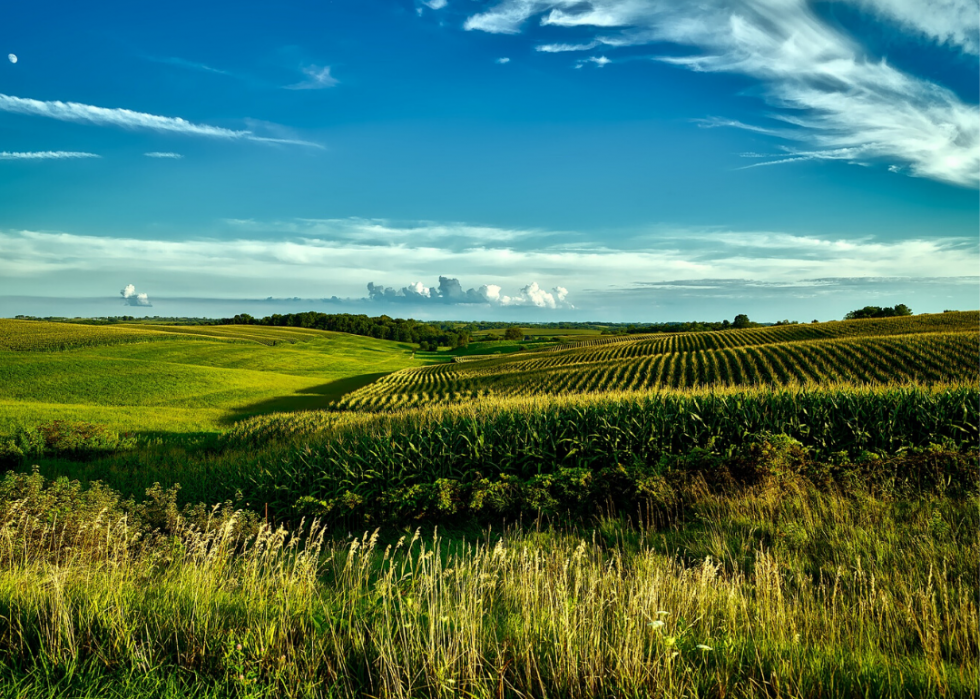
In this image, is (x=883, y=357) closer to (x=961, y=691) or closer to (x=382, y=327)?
(x=961, y=691)

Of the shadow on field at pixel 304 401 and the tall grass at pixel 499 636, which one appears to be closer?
the tall grass at pixel 499 636

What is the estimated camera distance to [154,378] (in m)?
53.1

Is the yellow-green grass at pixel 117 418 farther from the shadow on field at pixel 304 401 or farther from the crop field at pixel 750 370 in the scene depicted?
the crop field at pixel 750 370

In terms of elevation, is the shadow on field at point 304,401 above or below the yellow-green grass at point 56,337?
below

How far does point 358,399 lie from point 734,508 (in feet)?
130

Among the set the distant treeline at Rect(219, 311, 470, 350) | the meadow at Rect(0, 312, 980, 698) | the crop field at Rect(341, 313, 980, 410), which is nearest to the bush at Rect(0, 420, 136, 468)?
the meadow at Rect(0, 312, 980, 698)

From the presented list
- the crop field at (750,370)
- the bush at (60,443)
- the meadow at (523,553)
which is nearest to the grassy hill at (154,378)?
the bush at (60,443)

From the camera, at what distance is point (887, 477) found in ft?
30.8

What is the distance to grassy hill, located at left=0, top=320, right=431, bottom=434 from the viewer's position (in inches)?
1340

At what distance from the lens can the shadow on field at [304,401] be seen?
43.6 metres

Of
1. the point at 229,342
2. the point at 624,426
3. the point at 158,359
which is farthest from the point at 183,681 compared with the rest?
the point at 229,342

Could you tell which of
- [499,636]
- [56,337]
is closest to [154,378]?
[56,337]

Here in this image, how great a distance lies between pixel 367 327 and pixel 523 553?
15417 centimetres

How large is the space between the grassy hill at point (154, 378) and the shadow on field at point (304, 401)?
9 cm
